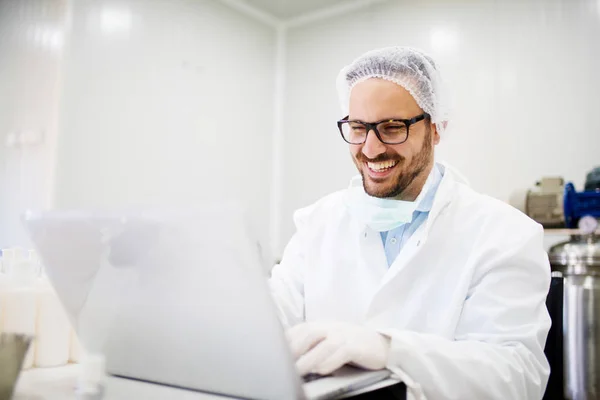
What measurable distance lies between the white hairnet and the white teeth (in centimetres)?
17

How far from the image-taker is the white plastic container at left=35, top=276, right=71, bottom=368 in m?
0.83

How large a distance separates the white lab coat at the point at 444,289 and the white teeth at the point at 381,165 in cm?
13

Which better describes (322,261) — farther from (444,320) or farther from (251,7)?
(251,7)

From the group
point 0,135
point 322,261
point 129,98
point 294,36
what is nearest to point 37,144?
point 0,135

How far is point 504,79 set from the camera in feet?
8.02

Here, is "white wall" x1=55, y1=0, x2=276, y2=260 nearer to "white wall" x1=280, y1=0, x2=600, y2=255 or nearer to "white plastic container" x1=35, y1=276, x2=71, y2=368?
"white wall" x1=280, y1=0, x2=600, y2=255

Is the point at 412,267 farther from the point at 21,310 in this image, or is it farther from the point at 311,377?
the point at 21,310

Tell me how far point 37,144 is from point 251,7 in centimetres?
164

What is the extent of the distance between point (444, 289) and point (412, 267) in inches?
3.3

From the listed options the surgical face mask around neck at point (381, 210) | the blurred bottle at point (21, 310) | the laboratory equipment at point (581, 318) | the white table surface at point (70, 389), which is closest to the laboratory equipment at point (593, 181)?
the laboratory equipment at point (581, 318)

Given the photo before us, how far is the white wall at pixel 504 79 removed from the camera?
2266 mm

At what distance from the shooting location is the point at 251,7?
3107 millimetres

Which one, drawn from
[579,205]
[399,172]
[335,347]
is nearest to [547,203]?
[579,205]

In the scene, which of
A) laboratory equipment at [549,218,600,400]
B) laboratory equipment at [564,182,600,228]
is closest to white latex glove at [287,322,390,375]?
laboratory equipment at [549,218,600,400]
